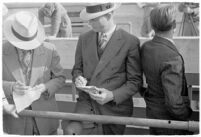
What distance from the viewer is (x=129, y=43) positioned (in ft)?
6.62

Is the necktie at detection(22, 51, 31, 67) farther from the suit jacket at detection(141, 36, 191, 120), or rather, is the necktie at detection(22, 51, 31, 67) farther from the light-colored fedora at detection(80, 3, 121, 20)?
the suit jacket at detection(141, 36, 191, 120)

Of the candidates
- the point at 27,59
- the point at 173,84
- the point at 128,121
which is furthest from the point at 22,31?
the point at 173,84

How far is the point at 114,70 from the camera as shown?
204 centimetres

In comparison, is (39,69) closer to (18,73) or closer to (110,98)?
(18,73)

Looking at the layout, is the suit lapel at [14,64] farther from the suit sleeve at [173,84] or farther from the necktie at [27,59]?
the suit sleeve at [173,84]

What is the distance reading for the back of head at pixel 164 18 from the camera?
1883 millimetres

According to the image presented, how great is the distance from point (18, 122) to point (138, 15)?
5390 millimetres

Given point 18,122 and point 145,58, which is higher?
point 145,58

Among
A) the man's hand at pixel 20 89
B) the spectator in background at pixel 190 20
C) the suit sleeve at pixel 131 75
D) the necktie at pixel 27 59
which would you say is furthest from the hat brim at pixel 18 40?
the spectator in background at pixel 190 20

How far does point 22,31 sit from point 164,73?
95 cm

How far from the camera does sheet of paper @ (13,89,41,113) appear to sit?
190 cm

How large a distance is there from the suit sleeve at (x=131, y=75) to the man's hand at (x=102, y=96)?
4 cm

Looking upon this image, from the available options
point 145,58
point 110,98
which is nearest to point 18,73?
point 110,98

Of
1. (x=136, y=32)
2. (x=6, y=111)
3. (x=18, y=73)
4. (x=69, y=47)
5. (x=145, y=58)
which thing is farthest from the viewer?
(x=136, y=32)
